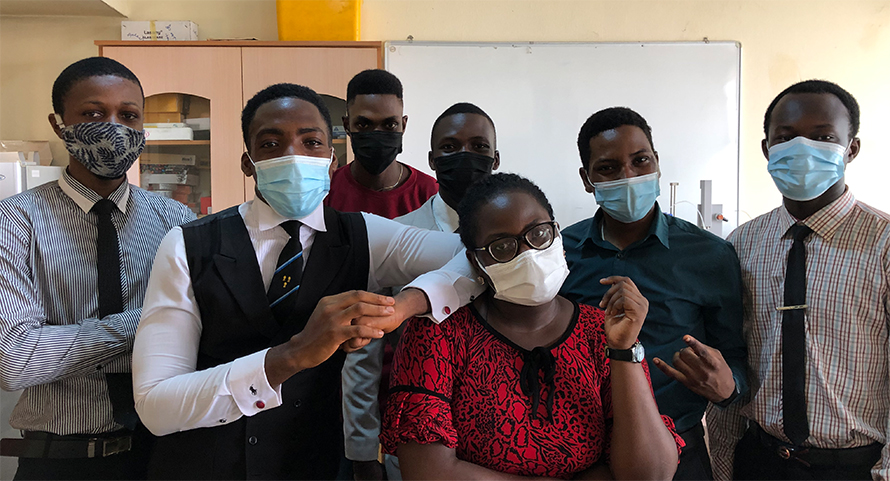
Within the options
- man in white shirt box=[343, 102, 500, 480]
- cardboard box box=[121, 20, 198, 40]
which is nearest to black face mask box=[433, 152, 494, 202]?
man in white shirt box=[343, 102, 500, 480]


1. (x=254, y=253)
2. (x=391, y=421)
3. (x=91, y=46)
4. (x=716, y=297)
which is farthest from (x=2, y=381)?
(x=91, y=46)

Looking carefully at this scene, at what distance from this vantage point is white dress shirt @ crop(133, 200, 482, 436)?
1.06 metres

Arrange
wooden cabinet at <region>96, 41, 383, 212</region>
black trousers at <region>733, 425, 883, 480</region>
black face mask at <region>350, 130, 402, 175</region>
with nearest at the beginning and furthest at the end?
black trousers at <region>733, 425, 883, 480</region> → black face mask at <region>350, 130, 402, 175</region> → wooden cabinet at <region>96, 41, 383, 212</region>

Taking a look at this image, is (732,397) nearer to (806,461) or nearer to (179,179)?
(806,461)

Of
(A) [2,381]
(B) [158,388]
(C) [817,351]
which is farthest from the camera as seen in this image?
(C) [817,351]

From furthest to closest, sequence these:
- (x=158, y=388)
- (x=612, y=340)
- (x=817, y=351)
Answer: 1. (x=817, y=351)
2. (x=612, y=340)
3. (x=158, y=388)

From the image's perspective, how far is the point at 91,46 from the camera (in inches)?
151

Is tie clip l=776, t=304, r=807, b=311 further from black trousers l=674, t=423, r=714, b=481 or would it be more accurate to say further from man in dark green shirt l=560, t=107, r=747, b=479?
black trousers l=674, t=423, r=714, b=481

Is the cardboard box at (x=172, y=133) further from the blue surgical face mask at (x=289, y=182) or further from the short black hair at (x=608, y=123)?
the short black hair at (x=608, y=123)

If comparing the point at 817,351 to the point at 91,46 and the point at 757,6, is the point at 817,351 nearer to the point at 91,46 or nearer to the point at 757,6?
the point at 757,6

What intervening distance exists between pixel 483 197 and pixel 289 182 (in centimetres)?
48

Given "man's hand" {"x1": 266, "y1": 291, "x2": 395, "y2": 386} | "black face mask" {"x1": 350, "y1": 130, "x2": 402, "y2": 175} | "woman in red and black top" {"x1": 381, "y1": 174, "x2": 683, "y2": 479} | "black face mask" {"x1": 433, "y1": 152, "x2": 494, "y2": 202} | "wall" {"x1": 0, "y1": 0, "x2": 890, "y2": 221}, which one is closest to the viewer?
"man's hand" {"x1": 266, "y1": 291, "x2": 395, "y2": 386}

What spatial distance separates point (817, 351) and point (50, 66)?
481 cm

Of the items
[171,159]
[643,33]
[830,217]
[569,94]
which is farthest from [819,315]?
[171,159]
